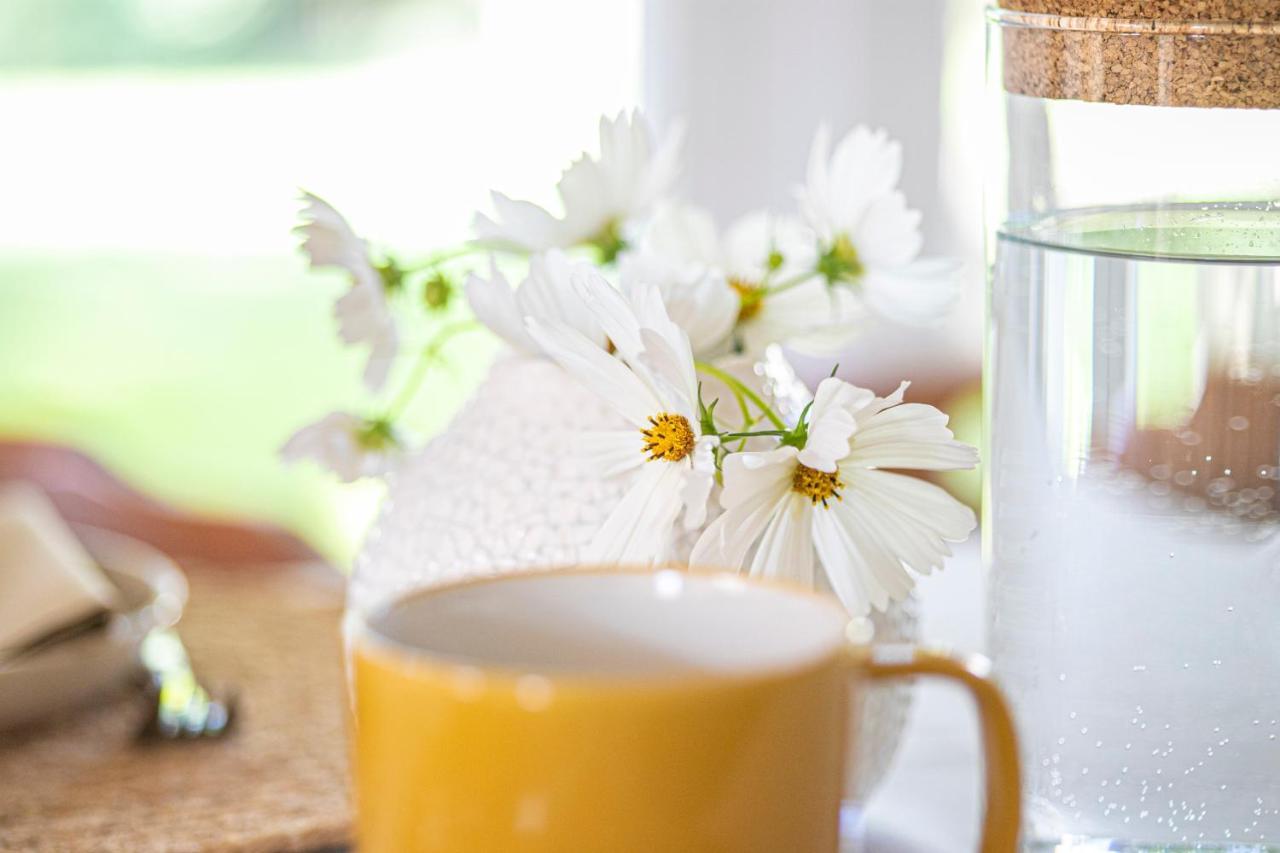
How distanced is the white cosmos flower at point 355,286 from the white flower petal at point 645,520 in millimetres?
142

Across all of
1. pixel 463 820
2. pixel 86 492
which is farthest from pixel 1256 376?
pixel 86 492

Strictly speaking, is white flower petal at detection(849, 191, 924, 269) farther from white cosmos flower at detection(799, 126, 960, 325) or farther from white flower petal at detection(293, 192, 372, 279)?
white flower petal at detection(293, 192, 372, 279)

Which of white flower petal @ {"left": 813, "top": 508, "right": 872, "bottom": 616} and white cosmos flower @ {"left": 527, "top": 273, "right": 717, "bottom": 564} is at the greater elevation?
white cosmos flower @ {"left": 527, "top": 273, "right": 717, "bottom": 564}

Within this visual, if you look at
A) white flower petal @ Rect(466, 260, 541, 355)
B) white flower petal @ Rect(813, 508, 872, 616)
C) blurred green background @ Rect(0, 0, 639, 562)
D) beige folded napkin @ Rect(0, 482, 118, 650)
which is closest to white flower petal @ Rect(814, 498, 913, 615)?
white flower petal @ Rect(813, 508, 872, 616)

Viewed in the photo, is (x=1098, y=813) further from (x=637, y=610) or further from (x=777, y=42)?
(x=777, y=42)

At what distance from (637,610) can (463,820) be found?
0.22 ft

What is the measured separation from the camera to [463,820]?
10.5 inches

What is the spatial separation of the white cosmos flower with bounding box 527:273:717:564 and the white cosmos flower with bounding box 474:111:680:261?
99 mm

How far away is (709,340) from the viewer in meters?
0.47

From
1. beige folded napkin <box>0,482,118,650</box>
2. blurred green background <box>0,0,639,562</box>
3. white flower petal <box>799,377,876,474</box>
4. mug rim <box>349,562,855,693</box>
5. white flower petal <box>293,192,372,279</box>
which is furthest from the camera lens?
blurred green background <box>0,0,639,562</box>

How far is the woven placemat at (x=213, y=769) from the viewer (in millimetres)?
503

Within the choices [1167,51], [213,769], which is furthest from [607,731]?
[213,769]

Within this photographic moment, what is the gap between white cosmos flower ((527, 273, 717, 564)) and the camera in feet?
1.25

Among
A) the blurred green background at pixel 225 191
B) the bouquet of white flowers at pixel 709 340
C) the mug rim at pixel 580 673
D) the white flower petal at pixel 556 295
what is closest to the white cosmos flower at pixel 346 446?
the bouquet of white flowers at pixel 709 340
